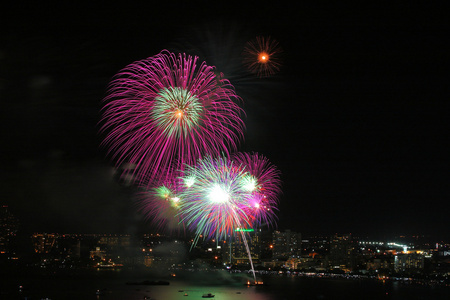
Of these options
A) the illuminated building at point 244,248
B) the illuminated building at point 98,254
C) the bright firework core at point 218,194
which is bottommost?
Result: the illuminated building at point 98,254

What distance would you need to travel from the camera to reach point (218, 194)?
24688 millimetres

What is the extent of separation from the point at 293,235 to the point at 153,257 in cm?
3742

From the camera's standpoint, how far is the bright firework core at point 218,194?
2453 cm

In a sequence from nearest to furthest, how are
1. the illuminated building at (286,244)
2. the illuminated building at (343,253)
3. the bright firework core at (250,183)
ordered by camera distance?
the bright firework core at (250,183), the illuminated building at (343,253), the illuminated building at (286,244)

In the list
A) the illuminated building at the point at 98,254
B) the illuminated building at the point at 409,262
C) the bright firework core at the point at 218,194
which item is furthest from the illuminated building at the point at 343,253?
the bright firework core at the point at 218,194

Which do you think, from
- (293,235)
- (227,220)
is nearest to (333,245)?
(293,235)

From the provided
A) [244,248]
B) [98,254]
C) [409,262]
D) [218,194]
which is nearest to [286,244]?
[244,248]

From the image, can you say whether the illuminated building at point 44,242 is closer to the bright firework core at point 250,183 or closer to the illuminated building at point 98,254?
the illuminated building at point 98,254

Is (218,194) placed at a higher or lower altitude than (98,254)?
higher

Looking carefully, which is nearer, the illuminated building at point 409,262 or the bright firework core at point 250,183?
the bright firework core at point 250,183

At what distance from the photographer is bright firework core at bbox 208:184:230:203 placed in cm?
2453

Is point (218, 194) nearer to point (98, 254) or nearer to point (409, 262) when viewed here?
point (409, 262)

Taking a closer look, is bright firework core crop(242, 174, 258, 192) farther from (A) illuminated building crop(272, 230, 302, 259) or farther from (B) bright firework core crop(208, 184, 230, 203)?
(A) illuminated building crop(272, 230, 302, 259)

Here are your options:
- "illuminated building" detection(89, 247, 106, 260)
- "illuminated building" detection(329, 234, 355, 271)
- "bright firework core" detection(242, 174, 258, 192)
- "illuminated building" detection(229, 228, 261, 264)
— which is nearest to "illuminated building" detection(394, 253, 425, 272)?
"illuminated building" detection(329, 234, 355, 271)
